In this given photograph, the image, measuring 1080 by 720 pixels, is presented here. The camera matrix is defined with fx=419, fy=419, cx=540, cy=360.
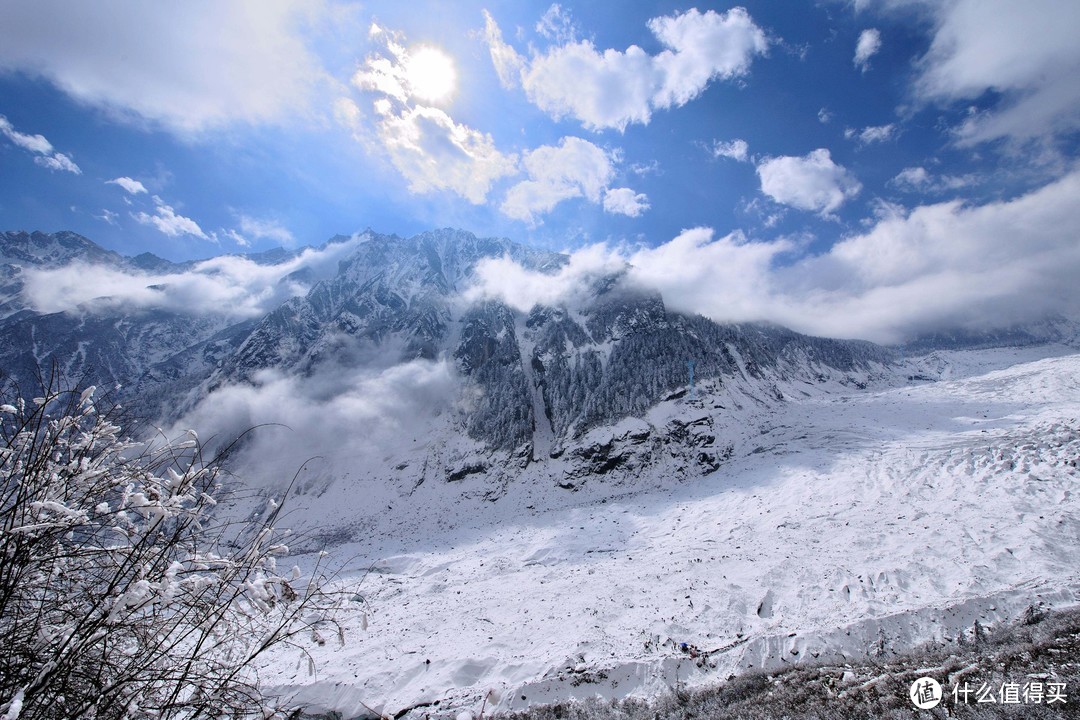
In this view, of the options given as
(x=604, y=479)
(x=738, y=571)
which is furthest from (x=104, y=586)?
(x=604, y=479)

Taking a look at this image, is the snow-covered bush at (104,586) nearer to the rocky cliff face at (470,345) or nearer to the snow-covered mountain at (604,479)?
the snow-covered mountain at (604,479)

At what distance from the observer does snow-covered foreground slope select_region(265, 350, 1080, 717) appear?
567 inches

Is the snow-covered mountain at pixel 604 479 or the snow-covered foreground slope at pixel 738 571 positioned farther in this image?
the snow-covered mountain at pixel 604 479

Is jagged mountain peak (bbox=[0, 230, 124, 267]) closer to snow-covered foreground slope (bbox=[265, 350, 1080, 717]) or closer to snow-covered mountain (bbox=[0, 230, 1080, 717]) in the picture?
snow-covered mountain (bbox=[0, 230, 1080, 717])

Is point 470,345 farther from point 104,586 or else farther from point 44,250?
point 44,250

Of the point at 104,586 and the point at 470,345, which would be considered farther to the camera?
the point at 470,345

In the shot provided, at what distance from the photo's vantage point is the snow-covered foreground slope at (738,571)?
14.4 m

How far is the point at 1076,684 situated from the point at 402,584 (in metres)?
29.2

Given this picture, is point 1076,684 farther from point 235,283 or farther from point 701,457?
point 235,283

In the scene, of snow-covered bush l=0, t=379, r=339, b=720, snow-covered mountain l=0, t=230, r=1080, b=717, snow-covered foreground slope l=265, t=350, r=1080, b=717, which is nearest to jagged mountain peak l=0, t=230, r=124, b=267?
snow-covered mountain l=0, t=230, r=1080, b=717

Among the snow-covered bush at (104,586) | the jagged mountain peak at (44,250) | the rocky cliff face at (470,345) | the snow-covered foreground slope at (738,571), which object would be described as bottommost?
the snow-covered foreground slope at (738,571)

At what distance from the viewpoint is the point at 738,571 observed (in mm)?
20984

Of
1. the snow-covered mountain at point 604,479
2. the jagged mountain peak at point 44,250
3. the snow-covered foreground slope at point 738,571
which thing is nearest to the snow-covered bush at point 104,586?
the snow-covered mountain at point 604,479

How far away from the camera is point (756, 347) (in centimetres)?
8888
